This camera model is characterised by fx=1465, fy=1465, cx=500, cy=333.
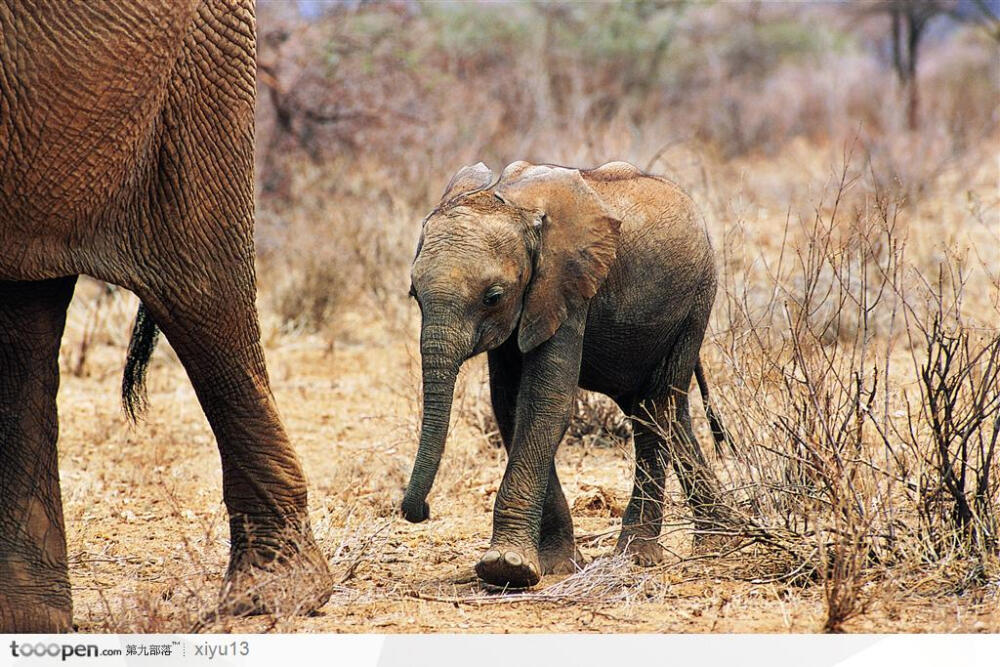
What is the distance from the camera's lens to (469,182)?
436 cm

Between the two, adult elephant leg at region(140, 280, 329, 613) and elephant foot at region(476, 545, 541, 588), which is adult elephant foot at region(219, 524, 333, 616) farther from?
elephant foot at region(476, 545, 541, 588)

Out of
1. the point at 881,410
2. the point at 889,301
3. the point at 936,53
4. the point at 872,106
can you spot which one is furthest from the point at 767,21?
the point at 881,410

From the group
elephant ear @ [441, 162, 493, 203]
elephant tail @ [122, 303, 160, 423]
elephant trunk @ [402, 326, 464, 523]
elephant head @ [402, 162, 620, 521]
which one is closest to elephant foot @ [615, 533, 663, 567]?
elephant head @ [402, 162, 620, 521]

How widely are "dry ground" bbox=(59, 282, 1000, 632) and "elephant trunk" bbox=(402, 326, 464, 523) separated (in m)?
0.46

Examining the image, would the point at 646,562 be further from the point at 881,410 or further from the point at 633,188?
the point at 881,410

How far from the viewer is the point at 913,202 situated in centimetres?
1058

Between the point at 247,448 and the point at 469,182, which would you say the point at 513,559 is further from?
the point at 469,182

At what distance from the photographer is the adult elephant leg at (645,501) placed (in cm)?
468

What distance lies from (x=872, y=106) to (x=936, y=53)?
1648cm

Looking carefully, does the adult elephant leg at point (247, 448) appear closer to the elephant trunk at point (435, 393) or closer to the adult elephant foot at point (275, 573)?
the adult elephant foot at point (275, 573)

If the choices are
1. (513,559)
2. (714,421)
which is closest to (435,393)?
(513,559)

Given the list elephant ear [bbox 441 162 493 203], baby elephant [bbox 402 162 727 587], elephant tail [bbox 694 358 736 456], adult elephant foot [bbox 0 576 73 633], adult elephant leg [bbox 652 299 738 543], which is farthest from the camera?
elephant tail [bbox 694 358 736 456]

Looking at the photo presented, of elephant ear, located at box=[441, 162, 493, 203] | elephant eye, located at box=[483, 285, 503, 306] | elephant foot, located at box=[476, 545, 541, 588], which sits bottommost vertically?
elephant foot, located at box=[476, 545, 541, 588]

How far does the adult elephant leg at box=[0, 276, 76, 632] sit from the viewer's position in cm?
403
